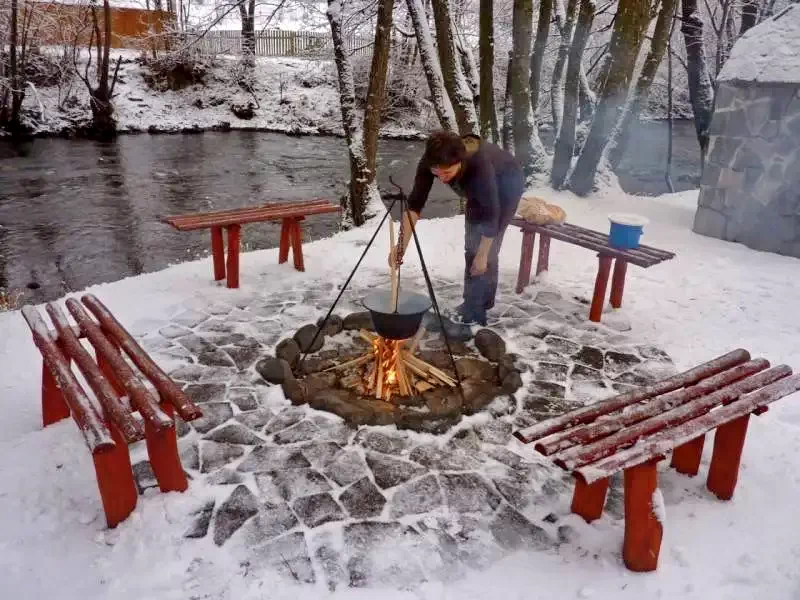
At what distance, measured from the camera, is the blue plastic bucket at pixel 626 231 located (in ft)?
18.0

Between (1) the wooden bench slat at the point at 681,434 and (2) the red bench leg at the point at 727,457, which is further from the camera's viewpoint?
(2) the red bench leg at the point at 727,457

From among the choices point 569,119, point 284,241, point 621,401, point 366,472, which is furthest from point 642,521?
point 569,119

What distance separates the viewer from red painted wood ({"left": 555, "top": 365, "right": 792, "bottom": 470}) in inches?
104

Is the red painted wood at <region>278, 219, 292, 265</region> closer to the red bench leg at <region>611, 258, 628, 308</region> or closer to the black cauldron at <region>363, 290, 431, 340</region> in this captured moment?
the black cauldron at <region>363, 290, 431, 340</region>

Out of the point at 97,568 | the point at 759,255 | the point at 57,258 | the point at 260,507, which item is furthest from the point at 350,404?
the point at 57,258

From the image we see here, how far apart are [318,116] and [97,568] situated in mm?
22926

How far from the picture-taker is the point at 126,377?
10.5 ft

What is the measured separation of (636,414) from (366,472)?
4.97 feet

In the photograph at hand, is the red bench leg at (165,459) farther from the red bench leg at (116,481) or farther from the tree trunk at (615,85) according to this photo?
the tree trunk at (615,85)

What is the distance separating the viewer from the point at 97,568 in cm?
271

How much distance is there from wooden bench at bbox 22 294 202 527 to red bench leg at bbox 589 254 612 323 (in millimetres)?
3853

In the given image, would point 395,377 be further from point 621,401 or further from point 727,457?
point 727,457

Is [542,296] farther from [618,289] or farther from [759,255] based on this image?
[759,255]

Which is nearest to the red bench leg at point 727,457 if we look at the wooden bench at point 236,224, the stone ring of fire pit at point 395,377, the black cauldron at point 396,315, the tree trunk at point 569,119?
the stone ring of fire pit at point 395,377
